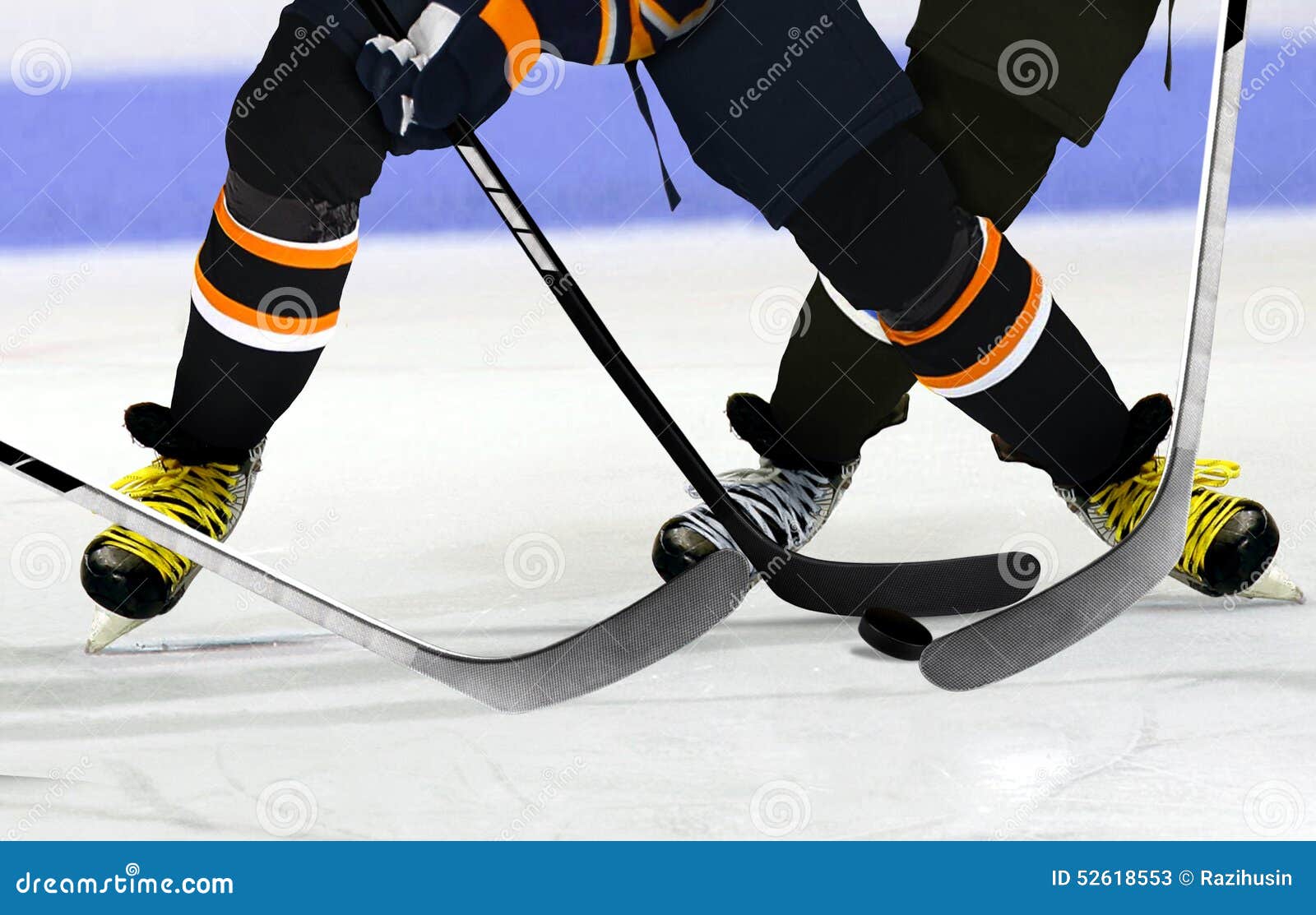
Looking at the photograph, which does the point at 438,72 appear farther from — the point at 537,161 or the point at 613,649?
the point at 537,161

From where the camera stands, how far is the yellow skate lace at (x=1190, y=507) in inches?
45.4

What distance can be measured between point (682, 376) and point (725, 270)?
0.98 m

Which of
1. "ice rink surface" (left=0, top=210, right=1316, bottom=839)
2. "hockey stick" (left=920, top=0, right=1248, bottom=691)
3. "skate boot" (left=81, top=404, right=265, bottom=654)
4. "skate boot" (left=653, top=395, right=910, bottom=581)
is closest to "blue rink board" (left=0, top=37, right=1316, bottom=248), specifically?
"ice rink surface" (left=0, top=210, right=1316, bottom=839)

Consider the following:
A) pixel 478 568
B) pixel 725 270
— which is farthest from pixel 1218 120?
pixel 725 270

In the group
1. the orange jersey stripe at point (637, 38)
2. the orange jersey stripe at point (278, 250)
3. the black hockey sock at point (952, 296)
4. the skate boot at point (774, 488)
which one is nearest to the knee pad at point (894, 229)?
the black hockey sock at point (952, 296)

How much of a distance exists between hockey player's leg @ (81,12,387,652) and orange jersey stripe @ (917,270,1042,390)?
0.48 m

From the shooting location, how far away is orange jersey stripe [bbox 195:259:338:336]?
46.1 inches

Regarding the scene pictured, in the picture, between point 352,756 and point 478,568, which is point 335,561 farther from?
point 352,756

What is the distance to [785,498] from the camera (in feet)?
4.39

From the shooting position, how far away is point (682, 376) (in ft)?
7.32

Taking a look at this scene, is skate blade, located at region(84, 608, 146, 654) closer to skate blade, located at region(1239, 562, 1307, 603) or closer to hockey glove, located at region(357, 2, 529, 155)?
hockey glove, located at region(357, 2, 529, 155)

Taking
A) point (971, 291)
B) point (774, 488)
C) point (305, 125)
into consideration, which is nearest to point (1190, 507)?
point (971, 291)

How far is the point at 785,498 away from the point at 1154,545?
38 cm

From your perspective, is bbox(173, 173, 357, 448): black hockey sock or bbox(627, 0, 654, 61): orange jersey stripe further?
bbox(173, 173, 357, 448): black hockey sock
